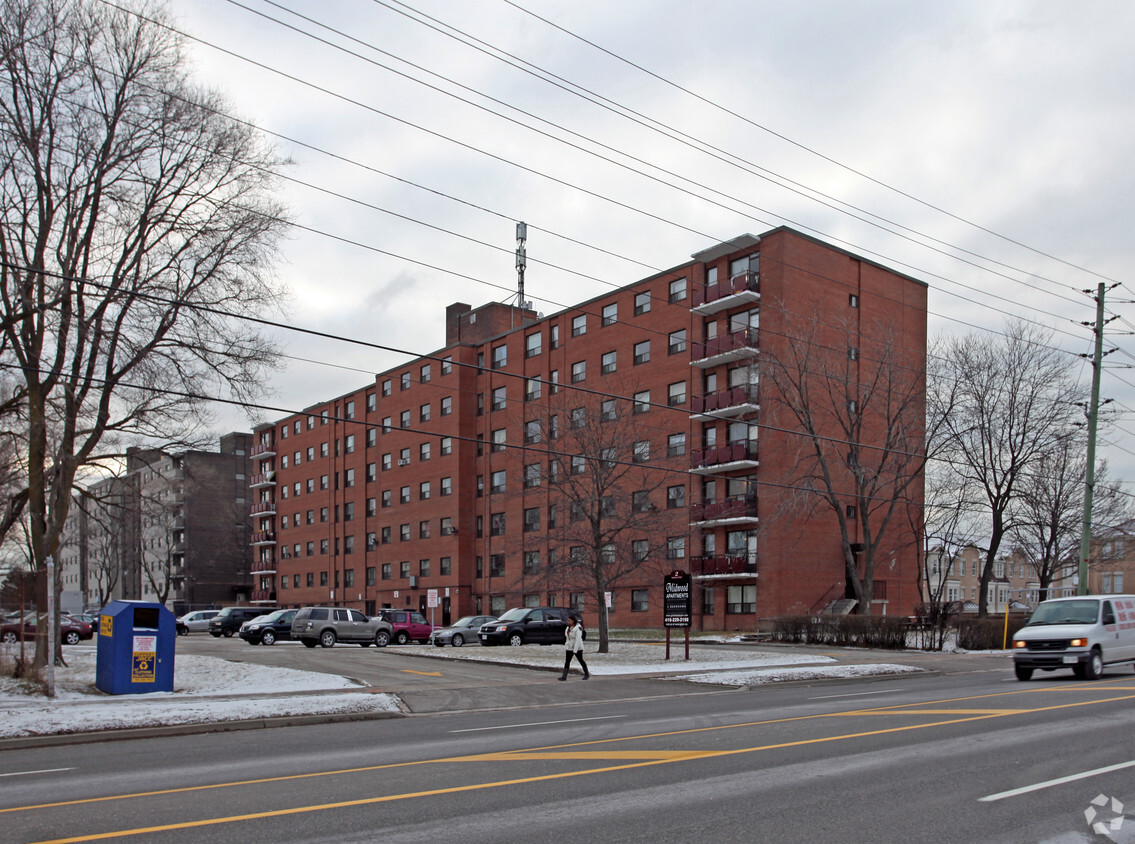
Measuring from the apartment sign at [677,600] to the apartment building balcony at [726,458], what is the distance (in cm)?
1989

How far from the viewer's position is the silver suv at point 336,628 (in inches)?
1486

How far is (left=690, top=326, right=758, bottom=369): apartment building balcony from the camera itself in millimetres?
49250

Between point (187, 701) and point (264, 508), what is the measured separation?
8195cm

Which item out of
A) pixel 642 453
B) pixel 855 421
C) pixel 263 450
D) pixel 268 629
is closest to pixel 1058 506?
pixel 855 421

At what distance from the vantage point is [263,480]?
96.0m

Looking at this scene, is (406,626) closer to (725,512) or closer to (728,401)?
(725,512)

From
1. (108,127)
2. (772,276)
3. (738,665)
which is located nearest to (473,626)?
(738,665)

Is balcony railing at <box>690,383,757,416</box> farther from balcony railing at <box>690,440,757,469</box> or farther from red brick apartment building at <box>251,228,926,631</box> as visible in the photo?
balcony railing at <box>690,440,757,469</box>

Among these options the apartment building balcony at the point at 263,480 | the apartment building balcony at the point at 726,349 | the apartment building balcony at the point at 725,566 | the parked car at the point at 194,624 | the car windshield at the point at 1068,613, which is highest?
the apartment building balcony at the point at 726,349

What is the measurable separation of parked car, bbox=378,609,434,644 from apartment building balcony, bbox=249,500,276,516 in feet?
175

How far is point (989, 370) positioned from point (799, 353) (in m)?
10.2

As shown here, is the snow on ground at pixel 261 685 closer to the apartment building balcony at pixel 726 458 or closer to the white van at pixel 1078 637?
the white van at pixel 1078 637

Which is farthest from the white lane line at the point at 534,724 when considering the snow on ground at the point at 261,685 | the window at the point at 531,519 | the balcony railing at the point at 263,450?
the balcony railing at the point at 263,450

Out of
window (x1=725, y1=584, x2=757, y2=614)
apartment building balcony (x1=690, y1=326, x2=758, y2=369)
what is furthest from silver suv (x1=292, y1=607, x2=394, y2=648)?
apartment building balcony (x1=690, y1=326, x2=758, y2=369)
